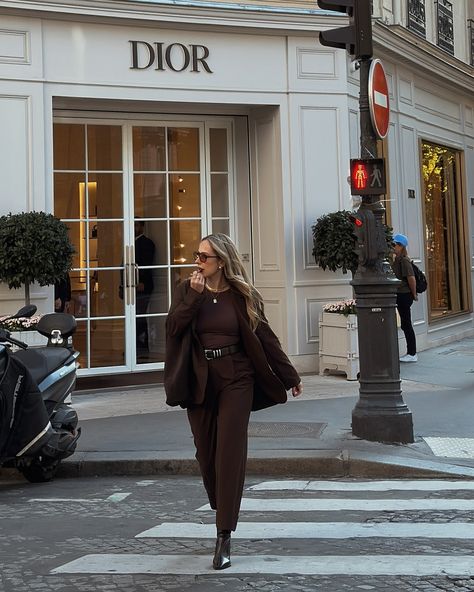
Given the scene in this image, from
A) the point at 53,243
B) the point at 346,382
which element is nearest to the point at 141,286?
the point at 53,243

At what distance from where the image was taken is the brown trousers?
17.0ft

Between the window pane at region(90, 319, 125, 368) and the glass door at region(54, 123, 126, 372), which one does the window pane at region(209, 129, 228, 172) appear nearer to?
the glass door at region(54, 123, 126, 372)

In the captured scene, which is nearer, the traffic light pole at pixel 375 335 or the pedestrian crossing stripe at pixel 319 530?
the pedestrian crossing stripe at pixel 319 530

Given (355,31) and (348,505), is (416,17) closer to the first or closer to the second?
(355,31)

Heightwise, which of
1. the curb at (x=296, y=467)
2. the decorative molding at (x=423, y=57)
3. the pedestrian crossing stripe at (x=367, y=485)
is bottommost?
the pedestrian crossing stripe at (x=367, y=485)

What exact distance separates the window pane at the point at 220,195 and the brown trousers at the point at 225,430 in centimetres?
820

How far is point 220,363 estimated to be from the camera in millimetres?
5324

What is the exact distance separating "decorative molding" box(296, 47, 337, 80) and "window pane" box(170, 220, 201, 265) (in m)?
2.56

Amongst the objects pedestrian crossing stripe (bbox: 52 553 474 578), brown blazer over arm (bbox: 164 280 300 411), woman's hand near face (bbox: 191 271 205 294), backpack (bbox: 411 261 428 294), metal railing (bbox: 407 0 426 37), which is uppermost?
metal railing (bbox: 407 0 426 37)

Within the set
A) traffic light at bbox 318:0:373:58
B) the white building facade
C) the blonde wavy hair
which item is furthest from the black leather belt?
the white building facade

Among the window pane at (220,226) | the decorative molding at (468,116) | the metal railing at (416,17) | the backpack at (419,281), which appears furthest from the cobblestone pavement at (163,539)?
the decorative molding at (468,116)

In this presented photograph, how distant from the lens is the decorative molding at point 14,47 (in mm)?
11414

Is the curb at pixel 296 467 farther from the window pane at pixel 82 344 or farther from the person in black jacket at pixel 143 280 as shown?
the person in black jacket at pixel 143 280

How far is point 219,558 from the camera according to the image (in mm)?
5051
